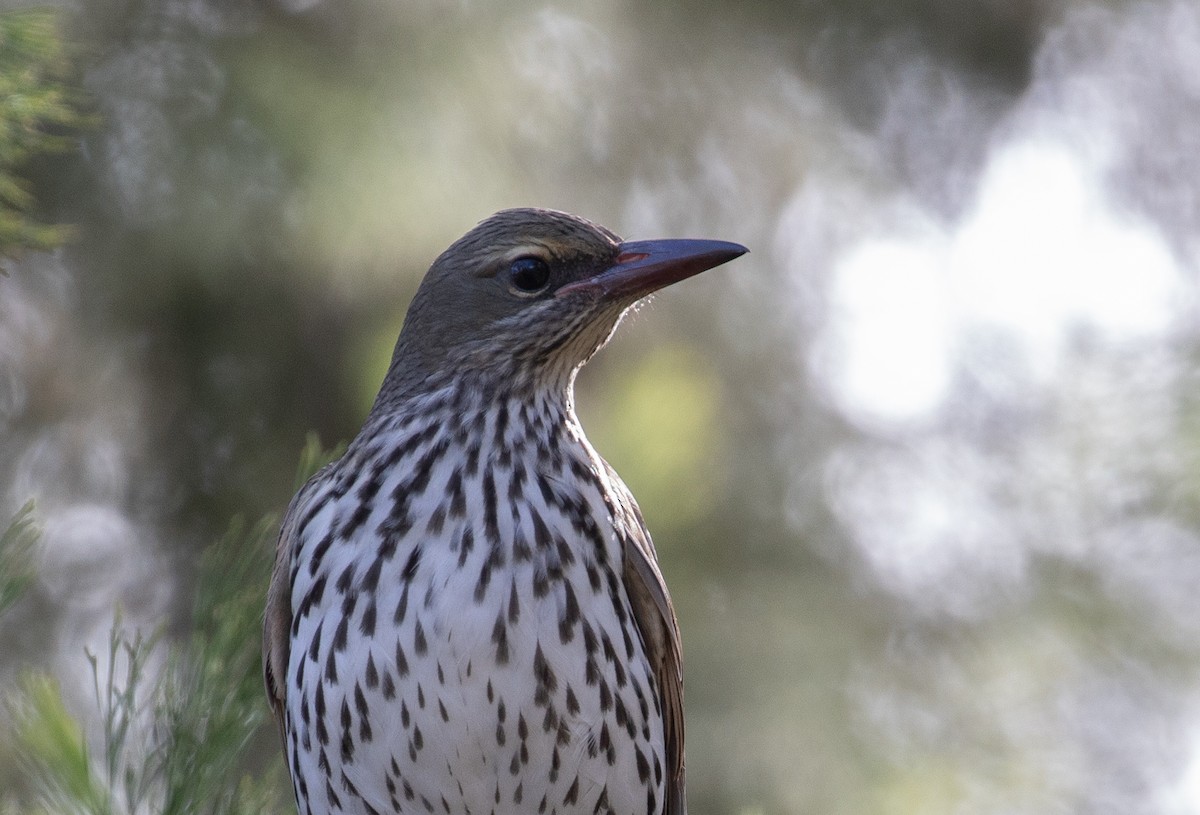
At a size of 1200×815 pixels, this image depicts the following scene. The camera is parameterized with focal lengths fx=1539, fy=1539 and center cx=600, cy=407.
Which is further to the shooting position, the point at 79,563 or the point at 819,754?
the point at 79,563

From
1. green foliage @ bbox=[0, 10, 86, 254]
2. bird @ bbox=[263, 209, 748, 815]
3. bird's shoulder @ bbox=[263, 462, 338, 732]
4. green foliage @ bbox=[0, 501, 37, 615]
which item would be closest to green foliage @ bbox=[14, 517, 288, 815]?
green foliage @ bbox=[0, 501, 37, 615]

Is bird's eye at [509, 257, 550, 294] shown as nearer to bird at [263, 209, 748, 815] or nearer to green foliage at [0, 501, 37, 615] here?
bird at [263, 209, 748, 815]

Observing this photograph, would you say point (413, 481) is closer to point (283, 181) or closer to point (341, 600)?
Result: point (341, 600)

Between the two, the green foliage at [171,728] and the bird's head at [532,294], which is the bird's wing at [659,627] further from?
the green foliage at [171,728]

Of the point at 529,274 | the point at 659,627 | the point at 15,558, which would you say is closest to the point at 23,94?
the point at 15,558

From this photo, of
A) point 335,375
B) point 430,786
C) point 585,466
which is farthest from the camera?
point 335,375

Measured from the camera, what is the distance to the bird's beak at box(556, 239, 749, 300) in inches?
140

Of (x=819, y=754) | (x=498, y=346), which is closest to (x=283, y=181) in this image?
(x=498, y=346)

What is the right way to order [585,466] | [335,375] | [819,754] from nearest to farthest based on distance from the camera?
[585,466]
[819,754]
[335,375]

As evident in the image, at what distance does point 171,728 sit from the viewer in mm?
2771

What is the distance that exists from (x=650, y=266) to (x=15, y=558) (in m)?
1.60

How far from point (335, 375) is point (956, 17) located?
3.56m

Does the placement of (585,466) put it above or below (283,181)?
below

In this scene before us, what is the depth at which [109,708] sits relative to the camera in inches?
110
